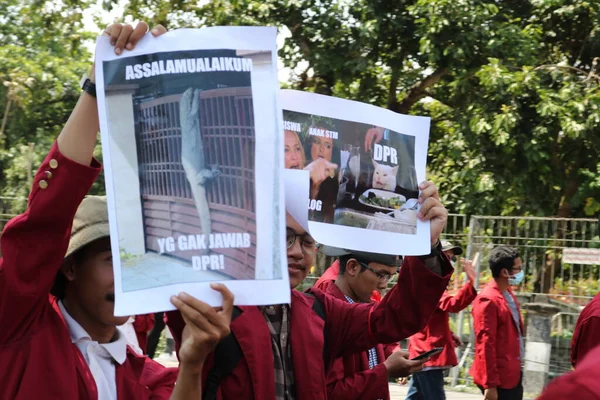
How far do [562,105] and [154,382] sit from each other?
889cm

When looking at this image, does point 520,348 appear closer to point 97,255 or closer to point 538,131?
point 538,131

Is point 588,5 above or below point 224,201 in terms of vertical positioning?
above

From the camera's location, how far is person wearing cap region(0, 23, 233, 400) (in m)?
1.99

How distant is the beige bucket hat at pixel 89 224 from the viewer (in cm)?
237

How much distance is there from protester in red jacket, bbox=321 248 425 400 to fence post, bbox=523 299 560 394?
512cm

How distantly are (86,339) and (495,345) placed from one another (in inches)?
206

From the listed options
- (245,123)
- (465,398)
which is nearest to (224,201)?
(245,123)

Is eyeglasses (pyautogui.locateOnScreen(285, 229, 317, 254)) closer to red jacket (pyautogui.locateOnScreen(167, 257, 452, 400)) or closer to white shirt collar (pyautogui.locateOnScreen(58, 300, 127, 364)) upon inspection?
red jacket (pyautogui.locateOnScreen(167, 257, 452, 400))

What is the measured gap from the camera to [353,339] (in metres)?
3.09

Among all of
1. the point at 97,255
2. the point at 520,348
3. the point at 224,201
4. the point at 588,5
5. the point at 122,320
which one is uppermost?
the point at 588,5

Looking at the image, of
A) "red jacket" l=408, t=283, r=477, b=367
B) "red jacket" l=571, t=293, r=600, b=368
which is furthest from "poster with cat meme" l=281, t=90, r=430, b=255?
"red jacket" l=408, t=283, r=477, b=367

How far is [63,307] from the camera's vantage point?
2.42 metres

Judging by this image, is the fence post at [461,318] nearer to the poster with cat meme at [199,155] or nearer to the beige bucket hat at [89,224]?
the beige bucket hat at [89,224]

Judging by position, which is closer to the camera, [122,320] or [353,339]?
[122,320]
